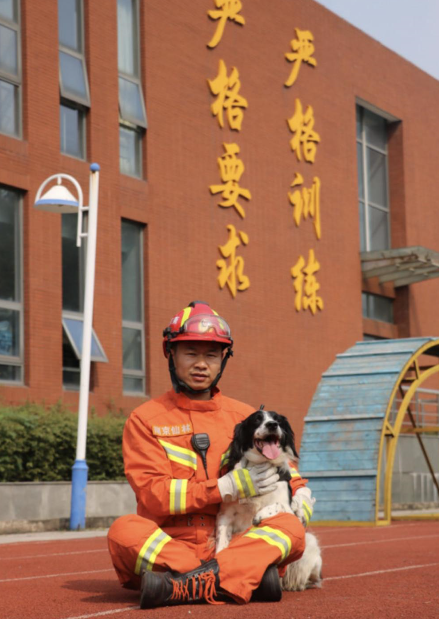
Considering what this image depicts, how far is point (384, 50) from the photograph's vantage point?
36.1 metres

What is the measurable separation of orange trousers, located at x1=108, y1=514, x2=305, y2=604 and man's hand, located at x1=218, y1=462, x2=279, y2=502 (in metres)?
0.25

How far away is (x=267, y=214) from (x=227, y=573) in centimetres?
2281

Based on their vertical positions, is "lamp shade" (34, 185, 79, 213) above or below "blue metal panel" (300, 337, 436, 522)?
above

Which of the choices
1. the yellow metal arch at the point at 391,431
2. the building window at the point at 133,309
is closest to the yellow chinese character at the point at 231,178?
the building window at the point at 133,309

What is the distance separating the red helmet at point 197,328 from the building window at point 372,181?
28363mm

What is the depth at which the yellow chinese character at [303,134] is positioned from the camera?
30344 millimetres

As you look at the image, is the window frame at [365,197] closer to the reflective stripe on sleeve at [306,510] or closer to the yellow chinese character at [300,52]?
the yellow chinese character at [300,52]

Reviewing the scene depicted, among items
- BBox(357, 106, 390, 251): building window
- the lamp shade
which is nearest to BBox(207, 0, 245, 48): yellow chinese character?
BBox(357, 106, 390, 251): building window

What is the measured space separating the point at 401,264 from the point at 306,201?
443cm

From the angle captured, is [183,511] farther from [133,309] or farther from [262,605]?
[133,309]

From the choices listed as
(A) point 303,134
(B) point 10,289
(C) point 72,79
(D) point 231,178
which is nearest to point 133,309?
(B) point 10,289

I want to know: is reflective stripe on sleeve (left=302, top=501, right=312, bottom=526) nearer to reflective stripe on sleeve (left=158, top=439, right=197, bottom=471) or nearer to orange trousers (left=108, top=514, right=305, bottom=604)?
orange trousers (left=108, top=514, right=305, bottom=604)

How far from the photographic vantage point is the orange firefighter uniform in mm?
6660

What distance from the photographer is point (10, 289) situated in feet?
70.7
